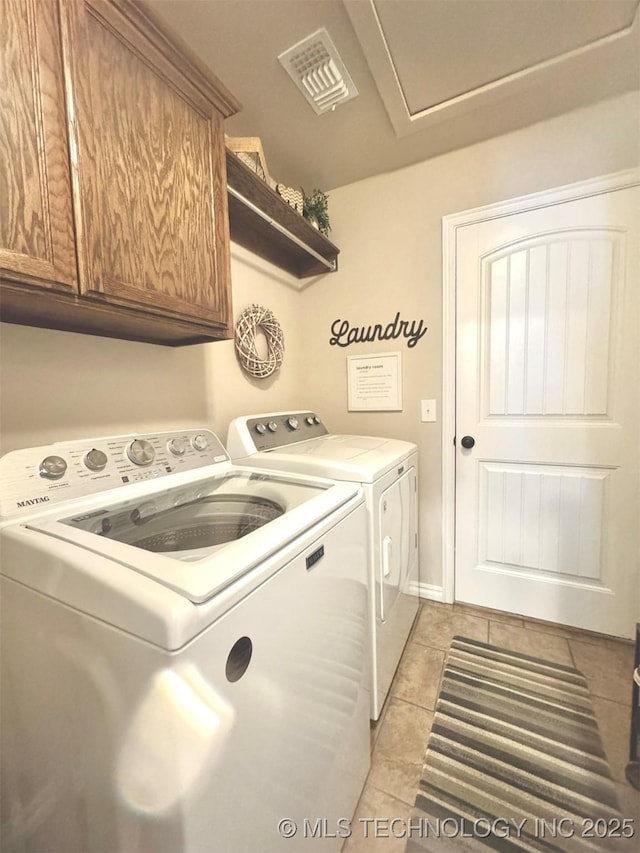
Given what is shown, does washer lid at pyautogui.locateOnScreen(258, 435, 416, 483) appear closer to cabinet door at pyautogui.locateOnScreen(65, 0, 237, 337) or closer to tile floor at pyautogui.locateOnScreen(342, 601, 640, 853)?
cabinet door at pyautogui.locateOnScreen(65, 0, 237, 337)

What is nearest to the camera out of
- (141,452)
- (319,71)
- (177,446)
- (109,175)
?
(109,175)

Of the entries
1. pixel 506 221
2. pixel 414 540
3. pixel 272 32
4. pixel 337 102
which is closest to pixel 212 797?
pixel 414 540

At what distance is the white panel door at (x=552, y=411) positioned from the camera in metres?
1.57

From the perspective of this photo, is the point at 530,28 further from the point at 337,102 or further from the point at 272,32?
the point at 272,32

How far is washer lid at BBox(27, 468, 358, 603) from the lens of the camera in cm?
54

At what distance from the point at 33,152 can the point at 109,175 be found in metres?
0.16

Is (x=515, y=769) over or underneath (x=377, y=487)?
underneath

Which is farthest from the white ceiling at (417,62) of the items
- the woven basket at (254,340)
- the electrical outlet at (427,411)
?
the electrical outlet at (427,411)

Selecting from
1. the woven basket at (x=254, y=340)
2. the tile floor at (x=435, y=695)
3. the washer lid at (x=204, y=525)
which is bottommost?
the tile floor at (x=435, y=695)

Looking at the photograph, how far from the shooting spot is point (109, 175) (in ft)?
2.63

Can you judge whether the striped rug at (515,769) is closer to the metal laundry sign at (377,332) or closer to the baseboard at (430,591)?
the baseboard at (430,591)

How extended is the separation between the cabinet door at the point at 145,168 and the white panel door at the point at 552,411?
1.37 metres

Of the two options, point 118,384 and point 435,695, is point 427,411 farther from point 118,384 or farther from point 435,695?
point 118,384

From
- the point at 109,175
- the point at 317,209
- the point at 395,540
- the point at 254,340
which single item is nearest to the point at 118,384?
the point at 109,175
